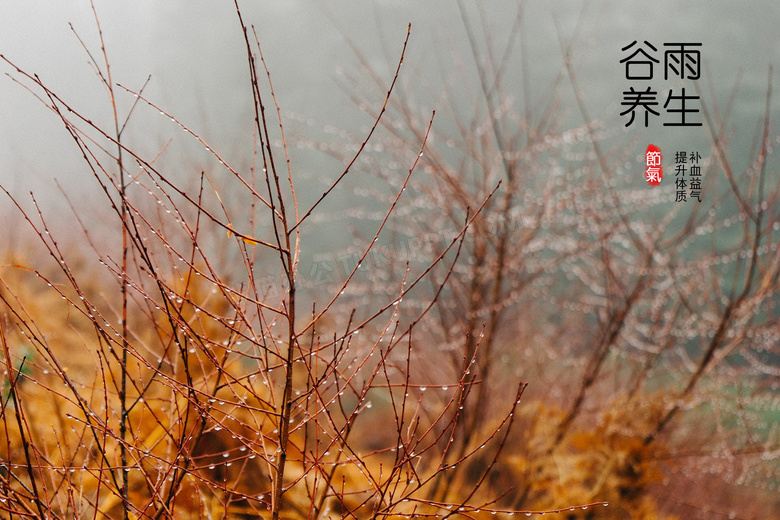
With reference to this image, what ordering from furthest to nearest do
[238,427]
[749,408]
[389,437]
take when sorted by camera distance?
[389,437] < [749,408] < [238,427]

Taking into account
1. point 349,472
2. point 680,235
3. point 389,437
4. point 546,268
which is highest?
point 680,235

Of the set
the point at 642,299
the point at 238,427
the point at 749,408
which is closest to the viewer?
the point at 238,427

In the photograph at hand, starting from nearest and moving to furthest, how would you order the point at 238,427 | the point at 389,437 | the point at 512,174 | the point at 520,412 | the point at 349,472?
the point at 238,427
the point at 349,472
the point at 512,174
the point at 520,412
the point at 389,437

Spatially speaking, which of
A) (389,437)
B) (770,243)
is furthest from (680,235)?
(389,437)

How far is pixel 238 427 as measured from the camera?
2.10 metres

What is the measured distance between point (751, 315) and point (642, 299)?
559mm

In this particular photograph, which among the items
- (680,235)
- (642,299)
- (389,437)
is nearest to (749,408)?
(642,299)

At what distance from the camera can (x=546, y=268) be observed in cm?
284

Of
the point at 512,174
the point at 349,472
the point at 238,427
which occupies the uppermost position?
the point at 512,174

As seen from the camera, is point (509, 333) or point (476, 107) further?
point (509, 333)

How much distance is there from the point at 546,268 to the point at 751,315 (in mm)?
1094

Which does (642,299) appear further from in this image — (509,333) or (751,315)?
(509,333)

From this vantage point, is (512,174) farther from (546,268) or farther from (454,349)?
(454,349)

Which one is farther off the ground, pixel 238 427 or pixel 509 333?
pixel 509 333
